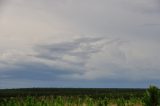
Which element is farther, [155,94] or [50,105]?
[50,105]

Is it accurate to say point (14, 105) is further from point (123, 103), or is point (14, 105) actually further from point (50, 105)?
point (123, 103)

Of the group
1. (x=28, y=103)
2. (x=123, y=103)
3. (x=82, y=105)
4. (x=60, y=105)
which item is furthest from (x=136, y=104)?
(x=28, y=103)

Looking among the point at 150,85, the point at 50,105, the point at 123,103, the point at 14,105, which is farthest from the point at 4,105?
the point at 150,85

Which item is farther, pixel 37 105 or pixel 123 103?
pixel 123 103

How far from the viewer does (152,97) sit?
25938mm

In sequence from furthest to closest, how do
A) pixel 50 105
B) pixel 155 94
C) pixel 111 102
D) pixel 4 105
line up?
1. pixel 111 102
2. pixel 50 105
3. pixel 4 105
4. pixel 155 94

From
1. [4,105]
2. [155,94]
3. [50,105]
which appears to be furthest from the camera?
[50,105]

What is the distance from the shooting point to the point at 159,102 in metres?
25.9

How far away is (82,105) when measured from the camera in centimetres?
8131

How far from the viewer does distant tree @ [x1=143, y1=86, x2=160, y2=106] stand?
25859 mm

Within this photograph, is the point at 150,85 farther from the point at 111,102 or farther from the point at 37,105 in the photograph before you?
the point at 111,102

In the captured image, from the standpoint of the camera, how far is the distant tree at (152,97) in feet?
84.8

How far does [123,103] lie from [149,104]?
52.1 metres

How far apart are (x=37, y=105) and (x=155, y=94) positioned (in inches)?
1696
